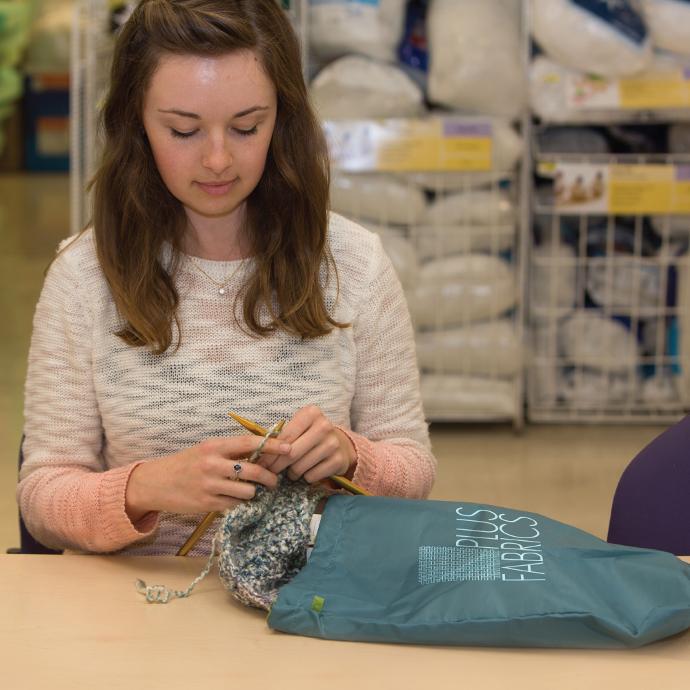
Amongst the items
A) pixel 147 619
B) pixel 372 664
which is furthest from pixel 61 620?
pixel 372 664

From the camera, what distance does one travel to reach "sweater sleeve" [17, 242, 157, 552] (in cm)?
159

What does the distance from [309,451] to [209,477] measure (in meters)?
0.12

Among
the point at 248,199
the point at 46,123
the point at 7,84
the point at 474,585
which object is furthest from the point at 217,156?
the point at 46,123

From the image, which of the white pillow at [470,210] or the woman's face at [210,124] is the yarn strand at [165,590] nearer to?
the woman's face at [210,124]

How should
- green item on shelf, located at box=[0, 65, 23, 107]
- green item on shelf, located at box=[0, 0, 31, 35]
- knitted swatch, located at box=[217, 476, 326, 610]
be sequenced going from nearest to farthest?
1. knitted swatch, located at box=[217, 476, 326, 610]
2. green item on shelf, located at box=[0, 0, 31, 35]
3. green item on shelf, located at box=[0, 65, 23, 107]

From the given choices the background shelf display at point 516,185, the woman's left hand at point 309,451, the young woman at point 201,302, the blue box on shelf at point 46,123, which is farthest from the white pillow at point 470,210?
the blue box on shelf at point 46,123

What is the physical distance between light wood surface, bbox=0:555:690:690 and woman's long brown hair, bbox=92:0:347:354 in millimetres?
460

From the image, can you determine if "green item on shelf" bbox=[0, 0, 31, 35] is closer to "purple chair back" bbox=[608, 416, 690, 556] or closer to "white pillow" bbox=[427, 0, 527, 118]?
"white pillow" bbox=[427, 0, 527, 118]

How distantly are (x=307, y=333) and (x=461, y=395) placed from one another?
2176 mm

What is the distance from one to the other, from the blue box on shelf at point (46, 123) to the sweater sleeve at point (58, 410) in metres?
8.64

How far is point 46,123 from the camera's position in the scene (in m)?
10.0

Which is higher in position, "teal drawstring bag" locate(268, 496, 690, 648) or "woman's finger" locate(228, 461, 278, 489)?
"woman's finger" locate(228, 461, 278, 489)

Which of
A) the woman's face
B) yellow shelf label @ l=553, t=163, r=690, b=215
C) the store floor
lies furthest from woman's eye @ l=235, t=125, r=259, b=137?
yellow shelf label @ l=553, t=163, r=690, b=215

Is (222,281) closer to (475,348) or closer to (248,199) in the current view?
(248,199)
